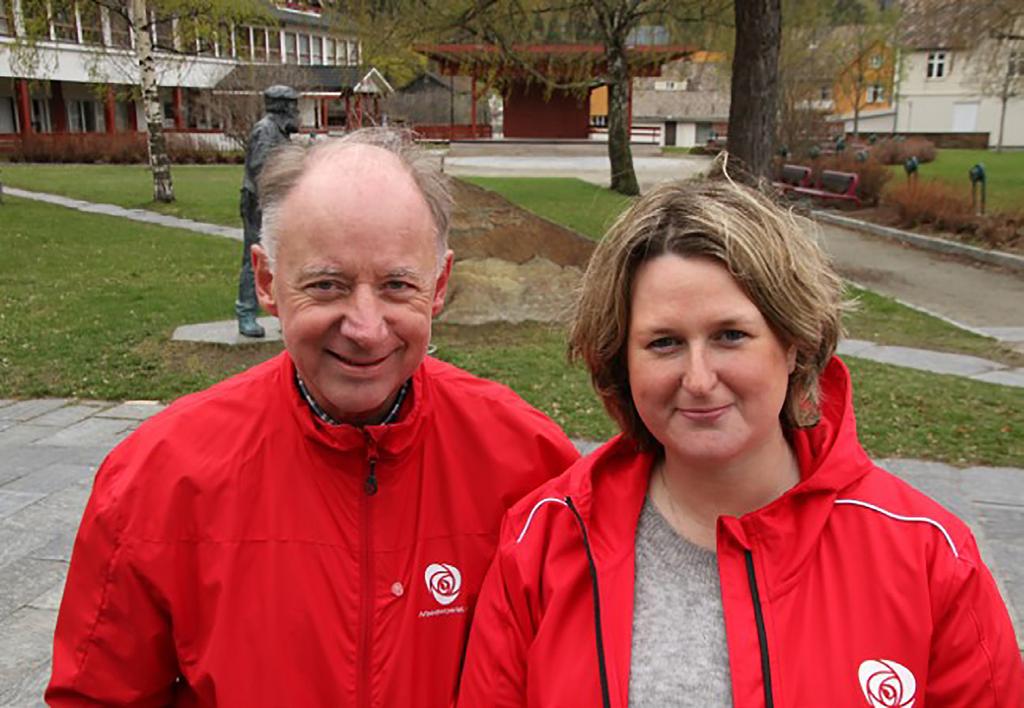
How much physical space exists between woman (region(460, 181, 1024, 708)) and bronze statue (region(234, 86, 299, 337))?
6743mm

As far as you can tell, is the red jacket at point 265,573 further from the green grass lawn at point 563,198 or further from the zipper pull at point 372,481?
the green grass lawn at point 563,198

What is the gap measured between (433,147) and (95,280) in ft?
35.7

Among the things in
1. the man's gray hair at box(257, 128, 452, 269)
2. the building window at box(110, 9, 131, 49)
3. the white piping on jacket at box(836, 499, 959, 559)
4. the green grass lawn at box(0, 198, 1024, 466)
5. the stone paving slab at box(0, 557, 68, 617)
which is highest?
the building window at box(110, 9, 131, 49)

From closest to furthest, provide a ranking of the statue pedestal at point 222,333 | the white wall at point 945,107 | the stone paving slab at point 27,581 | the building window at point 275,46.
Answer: the stone paving slab at point 27,581
the statue pedestal at point 222,333
the building window at point 275,46
the white wall at point 945,107

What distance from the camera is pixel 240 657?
1736 millimetres

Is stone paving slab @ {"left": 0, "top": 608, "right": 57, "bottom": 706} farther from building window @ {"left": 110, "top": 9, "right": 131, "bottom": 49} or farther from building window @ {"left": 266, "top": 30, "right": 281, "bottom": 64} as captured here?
building window @ {"left": 266, "top": 30, "right": 281, "bottom": 64}

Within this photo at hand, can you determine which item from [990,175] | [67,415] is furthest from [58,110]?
[67,415]

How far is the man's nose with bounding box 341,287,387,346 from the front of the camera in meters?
1.71

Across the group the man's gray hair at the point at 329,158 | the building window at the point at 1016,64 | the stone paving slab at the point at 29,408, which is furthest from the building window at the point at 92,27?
the man's gray hair at the point at 329,158

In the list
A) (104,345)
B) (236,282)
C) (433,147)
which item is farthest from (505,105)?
(433,147)

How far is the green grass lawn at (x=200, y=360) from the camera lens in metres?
6.28

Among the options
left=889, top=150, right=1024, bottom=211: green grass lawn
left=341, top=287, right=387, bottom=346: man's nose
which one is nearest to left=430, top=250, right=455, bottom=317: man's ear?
left=341, top=287, right=387, bottom=346: man's nose

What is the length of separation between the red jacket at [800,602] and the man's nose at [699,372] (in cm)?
23

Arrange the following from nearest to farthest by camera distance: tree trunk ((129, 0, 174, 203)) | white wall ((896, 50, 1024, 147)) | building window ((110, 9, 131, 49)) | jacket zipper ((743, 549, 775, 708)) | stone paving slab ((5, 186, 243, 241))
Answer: jacket zipper ((743, 549, 775, 708))
stone paving slab ((5, 186, 243, 241))
tree trunk ((129, 0, 174, 203))
building window ((110, 9, 131, 49))
white wall ((896, 50, 1024, 147))
